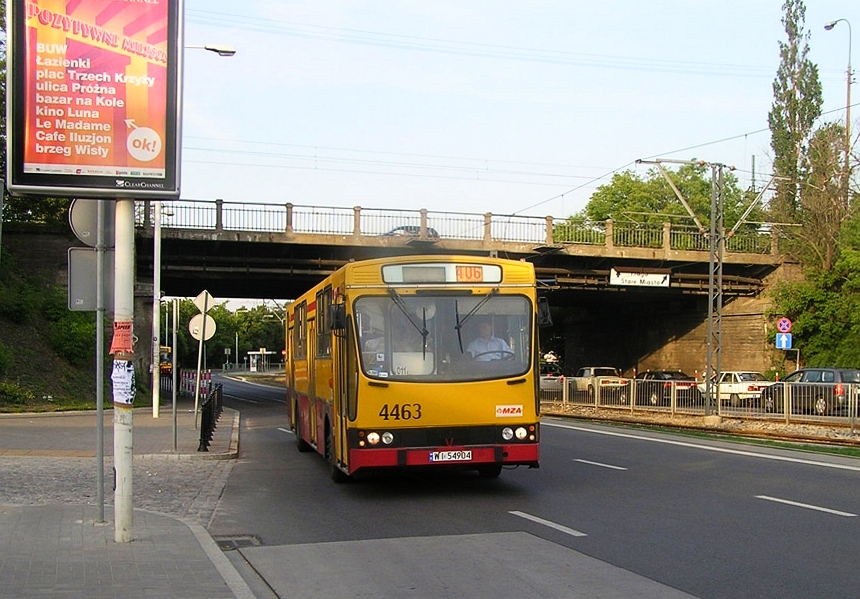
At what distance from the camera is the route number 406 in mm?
A: 12234

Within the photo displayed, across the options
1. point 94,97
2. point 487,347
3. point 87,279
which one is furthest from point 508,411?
point 94,97

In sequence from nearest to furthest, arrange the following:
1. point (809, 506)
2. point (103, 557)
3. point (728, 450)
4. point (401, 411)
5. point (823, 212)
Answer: point (103, 557) < point (809, 506) < point (401, 411) < point (728, 450) < point (823, 212)

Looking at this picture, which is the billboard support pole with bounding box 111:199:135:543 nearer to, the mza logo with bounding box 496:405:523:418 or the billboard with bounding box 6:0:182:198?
the billboard with bounding box 6:0:182:198

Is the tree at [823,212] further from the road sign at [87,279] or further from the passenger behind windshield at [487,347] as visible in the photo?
the road sign at [87,279]

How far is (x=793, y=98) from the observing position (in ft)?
191

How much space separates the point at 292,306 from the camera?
21.3 metres

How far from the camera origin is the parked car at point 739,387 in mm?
29964

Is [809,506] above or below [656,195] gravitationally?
below

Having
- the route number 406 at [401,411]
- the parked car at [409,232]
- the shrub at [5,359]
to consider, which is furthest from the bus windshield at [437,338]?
the parked car at [409,232]

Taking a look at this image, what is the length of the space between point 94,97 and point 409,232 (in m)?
33.2

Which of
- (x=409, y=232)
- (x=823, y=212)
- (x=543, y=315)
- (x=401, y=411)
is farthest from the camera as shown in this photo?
(x=823, y=212)

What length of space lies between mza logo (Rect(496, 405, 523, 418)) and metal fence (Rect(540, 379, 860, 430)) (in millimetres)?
14869

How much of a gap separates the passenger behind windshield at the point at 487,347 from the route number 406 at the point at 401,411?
1027 mm

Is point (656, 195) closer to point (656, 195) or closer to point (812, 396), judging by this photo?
point (656, 195)
